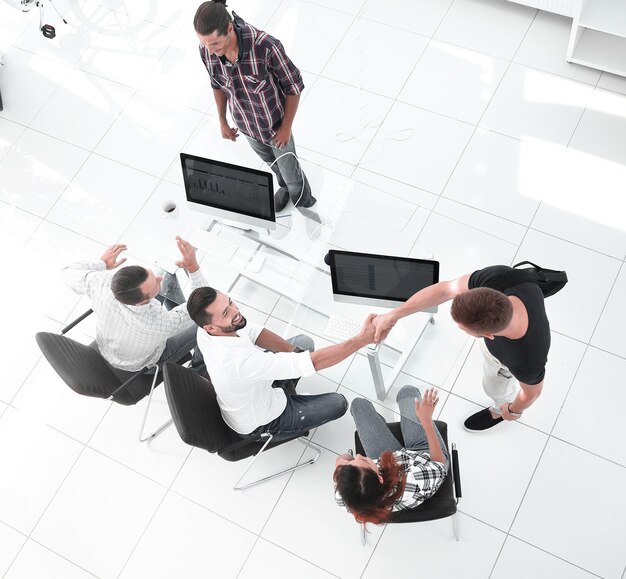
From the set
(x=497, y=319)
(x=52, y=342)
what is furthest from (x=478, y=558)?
(x=52, y=342)

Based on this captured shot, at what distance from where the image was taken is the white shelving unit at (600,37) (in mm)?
4156

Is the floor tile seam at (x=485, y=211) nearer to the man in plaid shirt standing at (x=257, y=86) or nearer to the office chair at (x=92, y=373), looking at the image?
the man in plaid shirt standing at (x=257, y=86)

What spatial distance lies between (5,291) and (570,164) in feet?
11.7

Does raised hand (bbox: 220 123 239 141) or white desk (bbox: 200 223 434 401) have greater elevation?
raised hand (bbox: 220 123 239 141)

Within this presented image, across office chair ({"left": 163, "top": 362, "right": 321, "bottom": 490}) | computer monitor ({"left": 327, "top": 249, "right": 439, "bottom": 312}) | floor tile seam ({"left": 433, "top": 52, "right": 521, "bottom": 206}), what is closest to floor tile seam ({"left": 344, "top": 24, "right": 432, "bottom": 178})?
floor tile seam ({"left": 433, "top": 52, "right": 521, "bottom": 206})

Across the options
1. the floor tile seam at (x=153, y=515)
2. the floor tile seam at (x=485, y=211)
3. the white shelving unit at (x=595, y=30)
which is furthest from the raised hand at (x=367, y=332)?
the white shelving unit at (x=595, y=30)

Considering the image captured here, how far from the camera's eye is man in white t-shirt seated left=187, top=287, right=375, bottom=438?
2797 millimetres

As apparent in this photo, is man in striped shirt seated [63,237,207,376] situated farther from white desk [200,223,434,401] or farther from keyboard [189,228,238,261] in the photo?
white desk [200,223,434,401]

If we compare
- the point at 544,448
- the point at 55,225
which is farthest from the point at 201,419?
the point at 55,225

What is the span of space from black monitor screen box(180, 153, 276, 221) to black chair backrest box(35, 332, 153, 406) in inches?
36.5

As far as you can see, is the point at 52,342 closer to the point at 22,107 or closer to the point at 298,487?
the point at 298,487

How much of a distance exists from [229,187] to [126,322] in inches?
31.9

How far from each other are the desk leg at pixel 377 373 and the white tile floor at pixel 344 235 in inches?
4.0

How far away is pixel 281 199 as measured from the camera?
12.4ft
